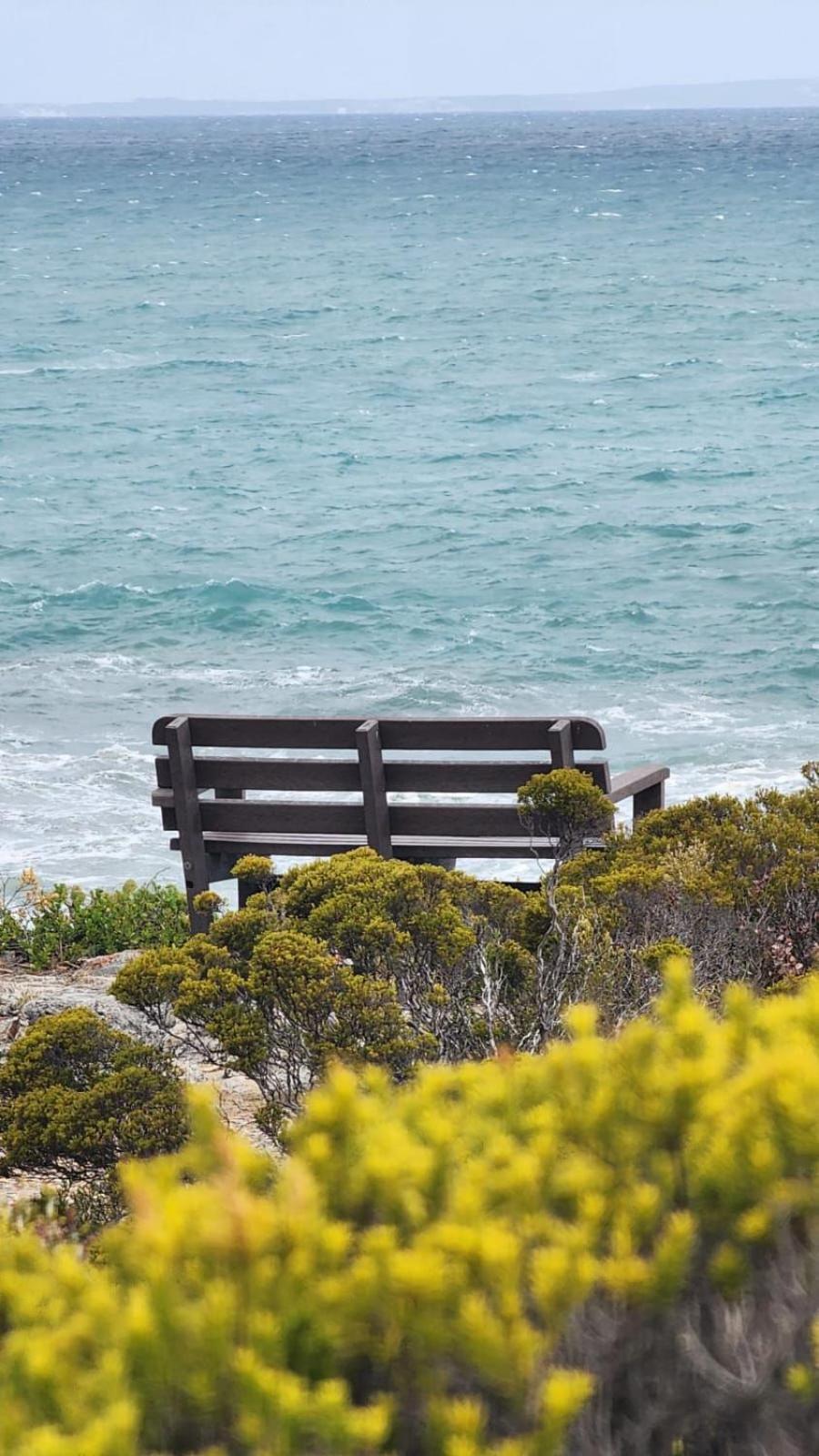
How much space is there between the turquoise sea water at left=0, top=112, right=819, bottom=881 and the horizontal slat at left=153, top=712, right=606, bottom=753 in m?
5.05

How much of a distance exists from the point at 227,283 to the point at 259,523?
40334 mm

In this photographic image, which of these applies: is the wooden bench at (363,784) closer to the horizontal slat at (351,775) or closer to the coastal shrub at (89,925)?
the horizontal slat at (351,775)

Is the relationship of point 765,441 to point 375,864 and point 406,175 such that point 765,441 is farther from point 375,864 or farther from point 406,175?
point 406,175

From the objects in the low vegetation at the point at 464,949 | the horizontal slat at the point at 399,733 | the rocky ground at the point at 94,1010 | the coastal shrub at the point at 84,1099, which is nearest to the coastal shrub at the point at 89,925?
the rocky ground at the point at 94,1010

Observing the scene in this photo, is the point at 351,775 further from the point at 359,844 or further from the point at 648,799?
the point at 648,799

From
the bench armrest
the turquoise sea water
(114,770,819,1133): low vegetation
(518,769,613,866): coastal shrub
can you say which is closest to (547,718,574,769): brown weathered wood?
the bench armrest

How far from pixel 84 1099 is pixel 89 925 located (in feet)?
15.5

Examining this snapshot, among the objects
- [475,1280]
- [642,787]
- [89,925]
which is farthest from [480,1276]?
[89,925]

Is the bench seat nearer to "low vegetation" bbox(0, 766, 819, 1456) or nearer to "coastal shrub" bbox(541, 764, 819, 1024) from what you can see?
"coastal shrub" bbox(541, 764, 819, 1024)

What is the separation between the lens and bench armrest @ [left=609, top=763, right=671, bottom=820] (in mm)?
7539

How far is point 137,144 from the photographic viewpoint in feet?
649

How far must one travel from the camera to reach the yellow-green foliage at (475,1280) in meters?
1.93

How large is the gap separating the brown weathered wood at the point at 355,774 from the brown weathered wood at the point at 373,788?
6 centimetres

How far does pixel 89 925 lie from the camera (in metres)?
8.77
